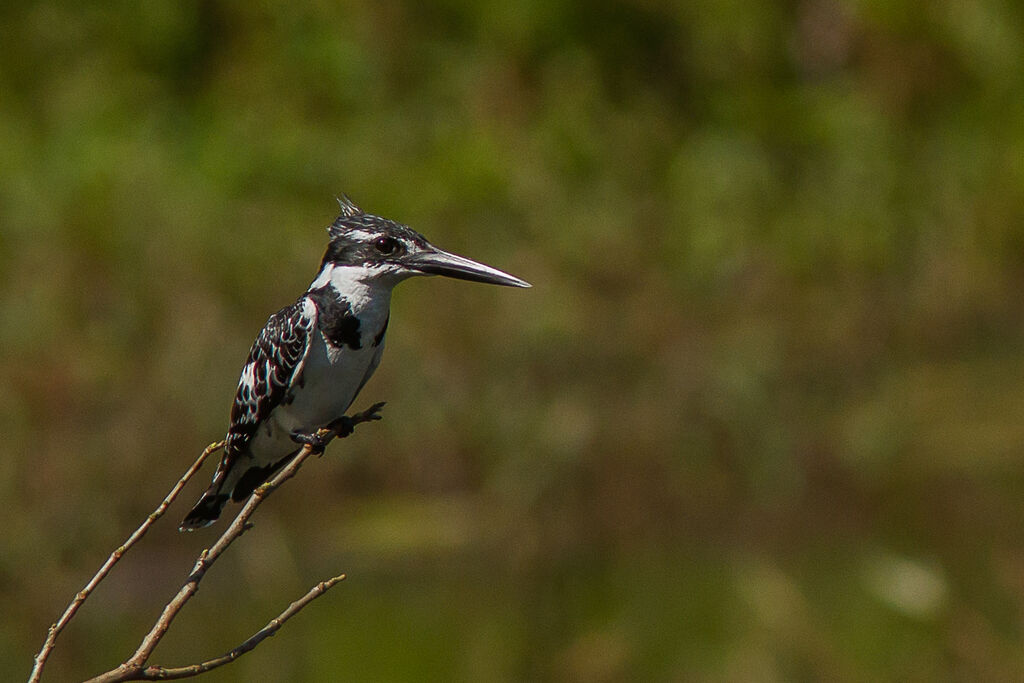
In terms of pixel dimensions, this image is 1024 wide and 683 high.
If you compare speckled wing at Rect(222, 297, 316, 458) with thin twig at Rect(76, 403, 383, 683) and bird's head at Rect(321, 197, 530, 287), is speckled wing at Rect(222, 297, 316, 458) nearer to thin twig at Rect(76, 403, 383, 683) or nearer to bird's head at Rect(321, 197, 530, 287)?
bird's head at Rect(321, 197, 530, 287)

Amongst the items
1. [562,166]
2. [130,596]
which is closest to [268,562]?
[130,596]

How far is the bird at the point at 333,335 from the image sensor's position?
283 cm

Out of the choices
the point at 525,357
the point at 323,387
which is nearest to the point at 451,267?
the point at 323,387

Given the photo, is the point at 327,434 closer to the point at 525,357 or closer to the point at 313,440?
the point at 313,440

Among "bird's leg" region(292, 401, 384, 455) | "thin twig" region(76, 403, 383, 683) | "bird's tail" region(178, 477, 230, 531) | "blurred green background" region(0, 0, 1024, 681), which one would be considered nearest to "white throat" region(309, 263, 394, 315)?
"bird's leg" region(292, 401, 384, 455)

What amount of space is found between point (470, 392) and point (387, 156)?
188 centimetres

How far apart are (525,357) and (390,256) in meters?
4.12

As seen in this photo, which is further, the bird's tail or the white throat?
the bird's tail

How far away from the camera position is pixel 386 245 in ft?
9.29

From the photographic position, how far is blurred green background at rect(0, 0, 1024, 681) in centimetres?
593

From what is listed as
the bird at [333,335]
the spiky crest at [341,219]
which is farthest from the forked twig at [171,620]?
the spiky crest at [341,219]

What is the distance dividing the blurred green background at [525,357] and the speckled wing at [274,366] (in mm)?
2613

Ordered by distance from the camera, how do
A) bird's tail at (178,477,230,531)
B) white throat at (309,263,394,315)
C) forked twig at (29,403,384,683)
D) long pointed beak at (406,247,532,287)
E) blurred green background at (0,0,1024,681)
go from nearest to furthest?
forked twig at (29,403,384,683), long pointed beak at (406,247,532,287), white throat at (309,263,394,315), bird's tail at (178,477,230,531), blurred green background at (0,0,1024,681)

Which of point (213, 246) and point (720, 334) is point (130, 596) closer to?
point (213, 246)
